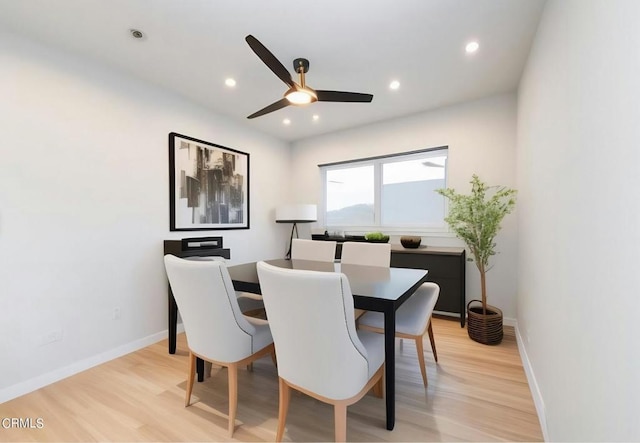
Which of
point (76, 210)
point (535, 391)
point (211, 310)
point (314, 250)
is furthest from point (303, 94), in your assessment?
point (535, 391)

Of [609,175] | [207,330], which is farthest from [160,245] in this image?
[609,175]

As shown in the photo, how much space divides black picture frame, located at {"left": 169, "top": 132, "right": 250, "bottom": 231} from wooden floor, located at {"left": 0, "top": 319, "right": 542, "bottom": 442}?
1503mm

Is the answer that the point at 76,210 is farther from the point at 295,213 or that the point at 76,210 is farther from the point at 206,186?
the point at 295,213

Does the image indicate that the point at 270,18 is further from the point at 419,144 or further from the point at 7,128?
the point at 419,144

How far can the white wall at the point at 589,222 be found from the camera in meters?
0.74

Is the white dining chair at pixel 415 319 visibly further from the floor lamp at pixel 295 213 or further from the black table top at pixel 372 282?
the floor lamp at pixel 295 213

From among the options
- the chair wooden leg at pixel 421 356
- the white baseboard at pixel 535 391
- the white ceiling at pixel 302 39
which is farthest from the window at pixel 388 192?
the chair wooden leg at pixel 421 356

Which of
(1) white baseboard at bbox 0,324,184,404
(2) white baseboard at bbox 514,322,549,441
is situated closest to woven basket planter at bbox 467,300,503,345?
(2) white baseboard at bbox 514,322,549,441

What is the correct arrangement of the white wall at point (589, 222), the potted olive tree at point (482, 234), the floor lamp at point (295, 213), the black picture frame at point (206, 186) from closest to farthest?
the white wall at point (589, 222)
the potted olive tree at point (482, 234)
the black picture frame at point (206, 186)
the floor lamp at point (295, 213)

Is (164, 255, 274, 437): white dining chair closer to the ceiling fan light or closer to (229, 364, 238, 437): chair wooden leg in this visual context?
(229, 364, 238, 437): chair wooden leg

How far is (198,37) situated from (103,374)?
8.93 ft

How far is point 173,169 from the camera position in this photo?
2943 millimetres

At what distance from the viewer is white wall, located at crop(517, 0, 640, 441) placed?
74 cm

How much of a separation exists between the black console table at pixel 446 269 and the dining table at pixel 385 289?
113cm
